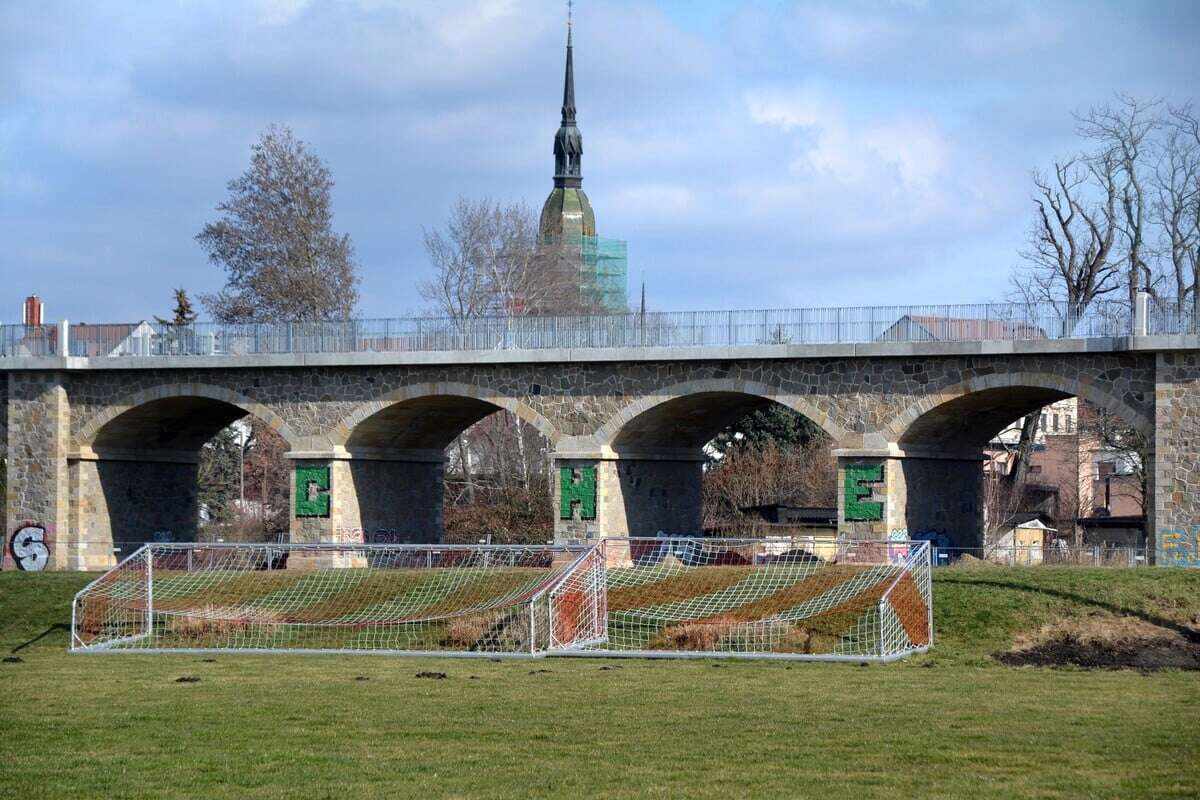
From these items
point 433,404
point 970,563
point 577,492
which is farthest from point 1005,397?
point 433,404

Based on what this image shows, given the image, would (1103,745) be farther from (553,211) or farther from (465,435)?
(553,211)

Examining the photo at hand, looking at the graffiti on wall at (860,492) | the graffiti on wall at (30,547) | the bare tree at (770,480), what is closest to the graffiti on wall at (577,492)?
the graffiti on wall at (860,492)

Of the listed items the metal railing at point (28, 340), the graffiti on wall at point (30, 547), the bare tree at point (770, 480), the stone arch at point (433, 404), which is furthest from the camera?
the bare tree at point (770, 480)

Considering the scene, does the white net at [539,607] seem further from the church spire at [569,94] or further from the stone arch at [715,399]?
the church spire at [569,94]

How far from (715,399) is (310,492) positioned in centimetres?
908

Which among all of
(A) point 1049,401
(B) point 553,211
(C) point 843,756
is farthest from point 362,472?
(B) point 553,211

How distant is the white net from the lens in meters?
22.0

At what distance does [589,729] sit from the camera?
44.6 ft

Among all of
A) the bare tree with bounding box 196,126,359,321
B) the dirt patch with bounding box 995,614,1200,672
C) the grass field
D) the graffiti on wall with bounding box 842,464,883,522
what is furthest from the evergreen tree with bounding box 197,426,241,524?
the dirt patch with bounding box 995,614,1200,672

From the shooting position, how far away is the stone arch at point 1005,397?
31.0 metres

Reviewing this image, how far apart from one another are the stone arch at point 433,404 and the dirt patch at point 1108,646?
15.0 metres

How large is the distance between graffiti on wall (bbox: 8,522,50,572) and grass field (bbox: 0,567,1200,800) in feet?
59.2

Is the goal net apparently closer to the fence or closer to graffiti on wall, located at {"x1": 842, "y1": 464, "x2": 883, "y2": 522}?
graffiti on wall, located at {"x1": 842, "y1": 464, "x2": 883, "y2": 522}

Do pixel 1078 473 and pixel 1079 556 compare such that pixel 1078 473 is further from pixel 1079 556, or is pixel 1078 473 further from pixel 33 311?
pixel 33 311
